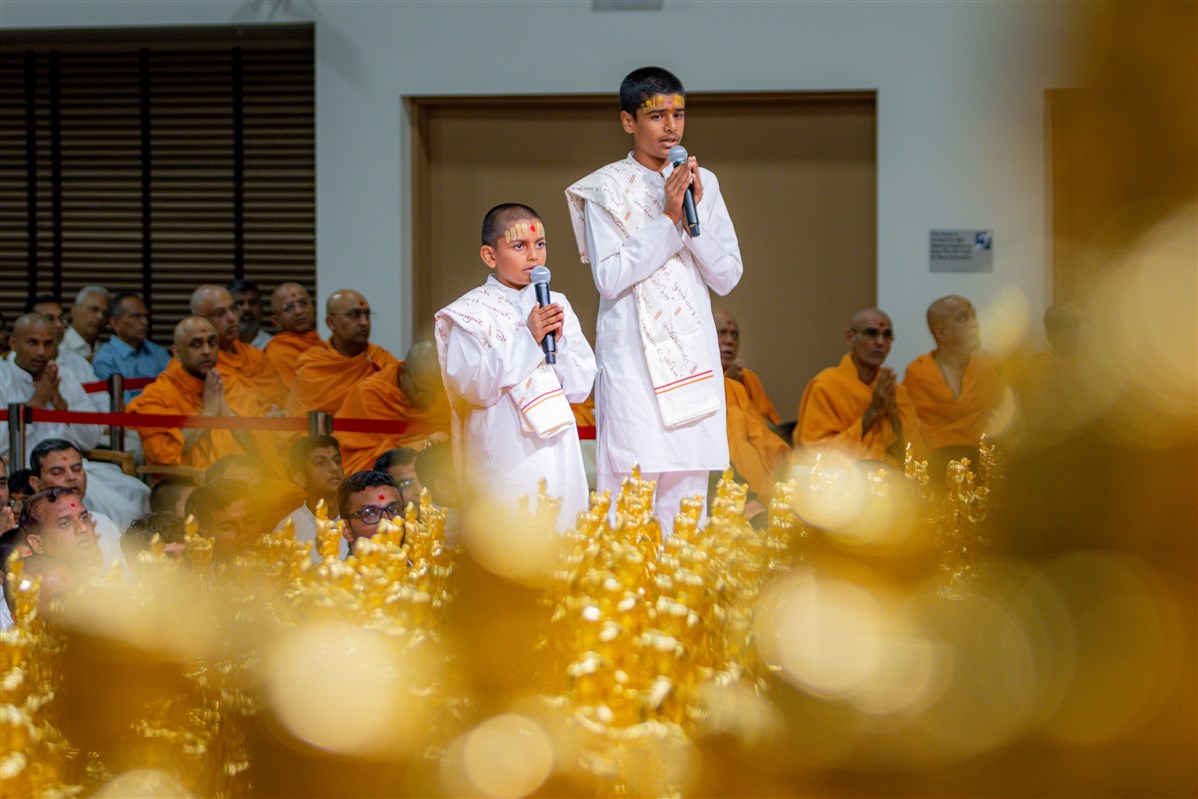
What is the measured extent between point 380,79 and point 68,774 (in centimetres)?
605

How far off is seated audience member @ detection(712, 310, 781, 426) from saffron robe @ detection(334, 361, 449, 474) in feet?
4.33

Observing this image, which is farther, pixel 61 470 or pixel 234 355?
pixel 234 355

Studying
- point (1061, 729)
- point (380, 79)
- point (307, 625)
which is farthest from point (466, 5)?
point (1061, 729)

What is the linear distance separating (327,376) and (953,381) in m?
3.10

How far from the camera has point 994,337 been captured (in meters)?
6.88

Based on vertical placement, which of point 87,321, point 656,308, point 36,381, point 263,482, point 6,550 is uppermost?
point 87,321

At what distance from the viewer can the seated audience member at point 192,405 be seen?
6.12 m

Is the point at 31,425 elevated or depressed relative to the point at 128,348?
depressed

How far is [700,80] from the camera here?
24.1 feet

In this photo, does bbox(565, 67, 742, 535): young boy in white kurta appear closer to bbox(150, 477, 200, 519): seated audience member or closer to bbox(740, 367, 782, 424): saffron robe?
bbox(150, 477, 200, 519): seated audience member

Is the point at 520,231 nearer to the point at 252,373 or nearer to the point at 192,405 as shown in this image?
the point at 192,405

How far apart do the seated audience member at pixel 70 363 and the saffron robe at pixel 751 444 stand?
10.6 feet

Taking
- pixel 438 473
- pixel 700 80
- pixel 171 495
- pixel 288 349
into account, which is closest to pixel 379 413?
pixel 171 495

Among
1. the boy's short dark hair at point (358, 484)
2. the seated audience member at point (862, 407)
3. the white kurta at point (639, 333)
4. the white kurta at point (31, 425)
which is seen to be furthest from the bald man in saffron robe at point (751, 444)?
the white kurta at point (31, 425)
